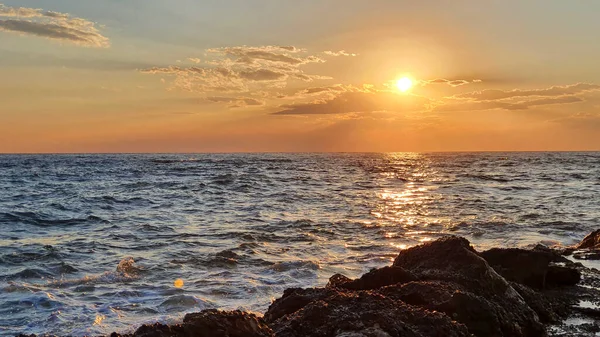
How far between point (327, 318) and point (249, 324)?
0.83m

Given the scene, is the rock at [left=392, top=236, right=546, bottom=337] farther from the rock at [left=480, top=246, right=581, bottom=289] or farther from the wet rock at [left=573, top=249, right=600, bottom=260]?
the wet rock at [left=573, top=249, right=600, bottom=260]

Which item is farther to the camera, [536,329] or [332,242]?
[332,242]

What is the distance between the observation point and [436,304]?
499cm

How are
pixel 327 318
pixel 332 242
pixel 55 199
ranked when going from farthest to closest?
pixel 55 199 → pixel 332 242 → pixel 327 318

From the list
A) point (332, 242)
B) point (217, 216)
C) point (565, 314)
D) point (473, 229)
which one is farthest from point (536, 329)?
point (217, 216)

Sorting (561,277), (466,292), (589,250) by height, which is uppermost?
(466,292)

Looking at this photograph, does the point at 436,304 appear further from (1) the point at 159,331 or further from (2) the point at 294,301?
(1) the point at 159,331

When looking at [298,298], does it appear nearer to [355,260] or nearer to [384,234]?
[355,260]

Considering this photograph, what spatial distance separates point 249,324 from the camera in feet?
12.2

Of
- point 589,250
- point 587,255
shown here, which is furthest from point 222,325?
point 589,250

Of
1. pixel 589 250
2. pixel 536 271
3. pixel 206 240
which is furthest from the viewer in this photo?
pixel 206 240

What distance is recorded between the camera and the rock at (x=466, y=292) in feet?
16.3

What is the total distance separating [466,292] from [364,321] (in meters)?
1.50

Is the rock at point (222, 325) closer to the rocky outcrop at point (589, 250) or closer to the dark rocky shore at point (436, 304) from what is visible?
the dark rocky shore at point (436, 304)
